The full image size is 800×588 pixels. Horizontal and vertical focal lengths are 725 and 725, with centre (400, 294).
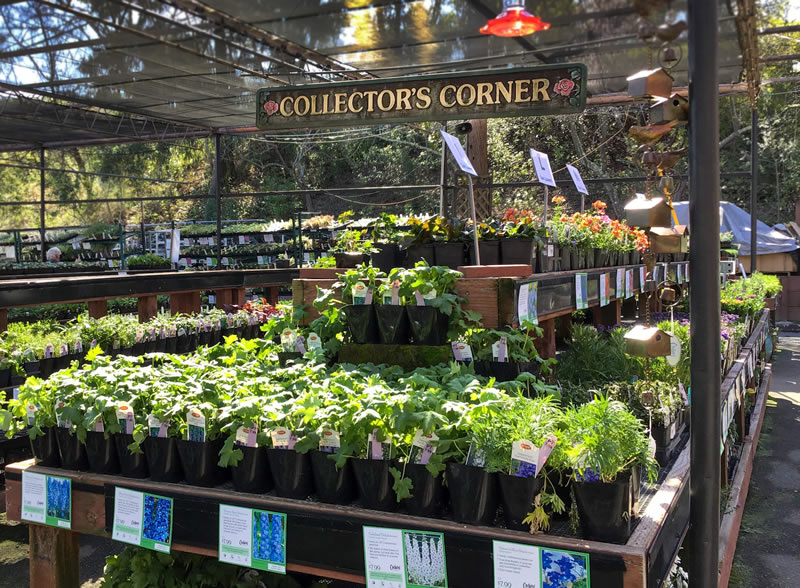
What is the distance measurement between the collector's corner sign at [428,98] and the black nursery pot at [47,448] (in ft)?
5.61

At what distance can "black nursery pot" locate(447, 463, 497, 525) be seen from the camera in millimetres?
1704

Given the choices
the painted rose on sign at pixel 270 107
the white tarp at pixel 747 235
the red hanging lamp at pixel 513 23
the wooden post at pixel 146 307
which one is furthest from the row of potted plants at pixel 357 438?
the white tarp at pixel 747 235

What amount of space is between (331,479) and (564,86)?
6.68 feet

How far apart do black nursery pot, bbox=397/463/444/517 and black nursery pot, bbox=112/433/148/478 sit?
87 centimetres

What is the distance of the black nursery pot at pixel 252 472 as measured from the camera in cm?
198

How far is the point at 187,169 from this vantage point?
29.5 metres

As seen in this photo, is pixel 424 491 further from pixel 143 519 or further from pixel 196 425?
pixel 143 519

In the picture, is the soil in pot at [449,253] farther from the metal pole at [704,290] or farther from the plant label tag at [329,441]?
the metal pole at [704,290]

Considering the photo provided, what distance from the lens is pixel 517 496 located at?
1.67 m

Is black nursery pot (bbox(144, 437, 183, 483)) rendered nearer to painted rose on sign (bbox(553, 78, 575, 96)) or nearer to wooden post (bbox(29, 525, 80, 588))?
wooden post (bbox(29, 525, 80, 588))

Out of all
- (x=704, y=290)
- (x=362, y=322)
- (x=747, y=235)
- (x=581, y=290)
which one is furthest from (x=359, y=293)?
(x=747, y=235)

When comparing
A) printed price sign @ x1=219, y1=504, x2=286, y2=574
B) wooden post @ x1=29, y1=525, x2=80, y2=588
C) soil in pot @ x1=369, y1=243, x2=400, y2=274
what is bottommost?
wooden post @ x1=29, y1=525, x2=80, y2=588

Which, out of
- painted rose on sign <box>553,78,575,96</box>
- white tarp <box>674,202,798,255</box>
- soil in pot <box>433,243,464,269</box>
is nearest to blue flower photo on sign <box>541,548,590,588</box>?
soil in pot <box>433,243,464,269</box>

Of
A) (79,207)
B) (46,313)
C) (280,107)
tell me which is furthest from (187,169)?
(280,107)
